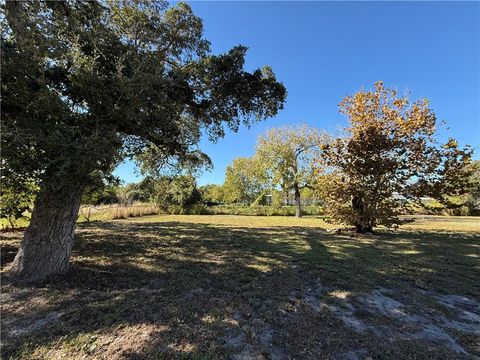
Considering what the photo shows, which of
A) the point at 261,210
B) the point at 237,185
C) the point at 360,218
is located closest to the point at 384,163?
the point at 360,218

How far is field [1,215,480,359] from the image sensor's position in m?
2.41

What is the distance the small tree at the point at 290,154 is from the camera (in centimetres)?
2330

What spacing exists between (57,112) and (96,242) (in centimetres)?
450

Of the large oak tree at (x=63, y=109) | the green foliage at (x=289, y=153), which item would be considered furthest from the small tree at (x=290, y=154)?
the large oak tree at (x=63, y=109)

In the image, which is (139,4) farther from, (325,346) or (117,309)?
(325,346)

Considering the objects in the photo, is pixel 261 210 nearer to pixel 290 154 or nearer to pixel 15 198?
pixel 290 154

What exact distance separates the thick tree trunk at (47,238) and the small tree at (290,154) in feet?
66.5

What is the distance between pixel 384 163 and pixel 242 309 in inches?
337

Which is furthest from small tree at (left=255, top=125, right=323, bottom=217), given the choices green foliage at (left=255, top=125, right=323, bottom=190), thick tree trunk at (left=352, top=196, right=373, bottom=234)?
thick tree trunk at (left=352, top=196, right=373, bottom=234)

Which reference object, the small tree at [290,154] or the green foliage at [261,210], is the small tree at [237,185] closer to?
the green foliage at [261,210]

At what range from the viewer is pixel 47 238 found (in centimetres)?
404

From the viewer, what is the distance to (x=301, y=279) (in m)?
4.46

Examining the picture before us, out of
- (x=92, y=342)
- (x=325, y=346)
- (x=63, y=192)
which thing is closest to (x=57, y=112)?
(x=63, y=192)

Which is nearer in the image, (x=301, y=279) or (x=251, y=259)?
(x=301, y=279)
